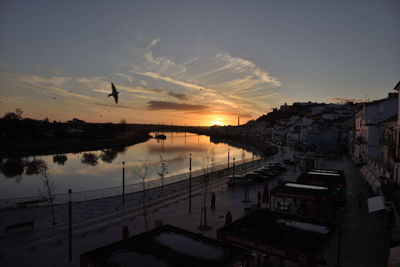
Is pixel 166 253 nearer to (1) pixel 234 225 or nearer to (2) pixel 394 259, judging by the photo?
(1) pixel 234 225

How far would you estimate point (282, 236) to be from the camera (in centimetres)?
1008

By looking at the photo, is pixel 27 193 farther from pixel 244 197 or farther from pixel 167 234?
pixel 167 234

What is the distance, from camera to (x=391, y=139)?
2230 centimetres

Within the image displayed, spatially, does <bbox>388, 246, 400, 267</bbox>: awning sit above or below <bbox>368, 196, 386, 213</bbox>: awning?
below

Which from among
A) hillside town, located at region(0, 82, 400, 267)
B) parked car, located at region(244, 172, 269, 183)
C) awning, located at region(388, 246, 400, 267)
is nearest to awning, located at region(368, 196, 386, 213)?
hillside town, located at region(0, 82, 400, 267)

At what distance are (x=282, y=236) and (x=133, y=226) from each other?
10.9 metres

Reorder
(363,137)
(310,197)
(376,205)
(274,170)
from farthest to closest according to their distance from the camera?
(274,170)
(363,137)
(310,197)
(376,205)

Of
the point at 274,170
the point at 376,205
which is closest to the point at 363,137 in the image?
the point at 274,170

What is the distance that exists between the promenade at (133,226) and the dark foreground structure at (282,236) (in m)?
3.17

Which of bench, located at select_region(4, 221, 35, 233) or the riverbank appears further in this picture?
the riverbank

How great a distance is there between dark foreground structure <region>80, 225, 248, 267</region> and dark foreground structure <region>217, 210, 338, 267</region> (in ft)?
3.74

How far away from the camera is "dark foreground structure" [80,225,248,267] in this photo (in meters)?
7.81

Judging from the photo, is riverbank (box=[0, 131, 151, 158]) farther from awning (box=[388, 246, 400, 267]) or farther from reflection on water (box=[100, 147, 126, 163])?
awning (box=[388, 246, 400, 267])

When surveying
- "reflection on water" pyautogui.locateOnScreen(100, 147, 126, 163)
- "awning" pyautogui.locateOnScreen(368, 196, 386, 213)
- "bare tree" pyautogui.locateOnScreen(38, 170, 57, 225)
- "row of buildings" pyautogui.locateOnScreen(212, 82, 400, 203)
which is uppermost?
"row of buildings" pyautogui.locateOnScreen(212, 82, 400, 203)
